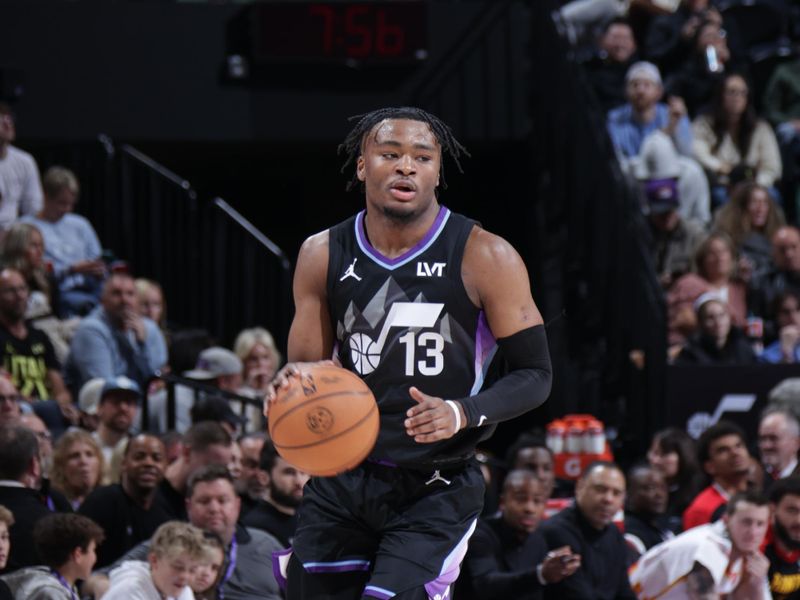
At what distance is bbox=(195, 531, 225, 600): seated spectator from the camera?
24.3 ft

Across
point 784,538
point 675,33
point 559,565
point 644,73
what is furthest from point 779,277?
point 559,565

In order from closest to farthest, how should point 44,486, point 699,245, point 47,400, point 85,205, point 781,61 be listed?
point 44,486 → point 47,400 → point 699,245 → point 85,205 → point 781,61

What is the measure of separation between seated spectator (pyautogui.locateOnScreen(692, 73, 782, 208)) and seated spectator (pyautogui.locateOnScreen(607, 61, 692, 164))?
30cm

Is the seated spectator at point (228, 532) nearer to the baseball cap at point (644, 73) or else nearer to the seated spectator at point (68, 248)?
the seated spectator at point (68, 248)

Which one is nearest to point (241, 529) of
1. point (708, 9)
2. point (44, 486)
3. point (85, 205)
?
point (44, 486)

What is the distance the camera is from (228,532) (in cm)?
819

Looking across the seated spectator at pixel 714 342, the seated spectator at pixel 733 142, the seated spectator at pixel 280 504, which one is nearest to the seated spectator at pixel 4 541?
the seated spectator at pixel 280 504

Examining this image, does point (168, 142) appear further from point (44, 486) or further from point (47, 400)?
point (44, 486)

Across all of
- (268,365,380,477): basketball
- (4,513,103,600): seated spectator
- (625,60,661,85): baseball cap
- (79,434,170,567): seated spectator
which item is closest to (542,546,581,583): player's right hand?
(79,434,170,567): seated spectator

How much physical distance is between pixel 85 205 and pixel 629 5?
5.84 meters

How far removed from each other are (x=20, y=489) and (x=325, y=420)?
12.1 feet

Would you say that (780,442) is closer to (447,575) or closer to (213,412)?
(213,412)

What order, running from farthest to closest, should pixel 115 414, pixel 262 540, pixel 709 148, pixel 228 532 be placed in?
1. pixel 709 148
2. pixel 115 414
3. pixel 262 540
4. pixel 228 532

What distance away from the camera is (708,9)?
1570 cm
